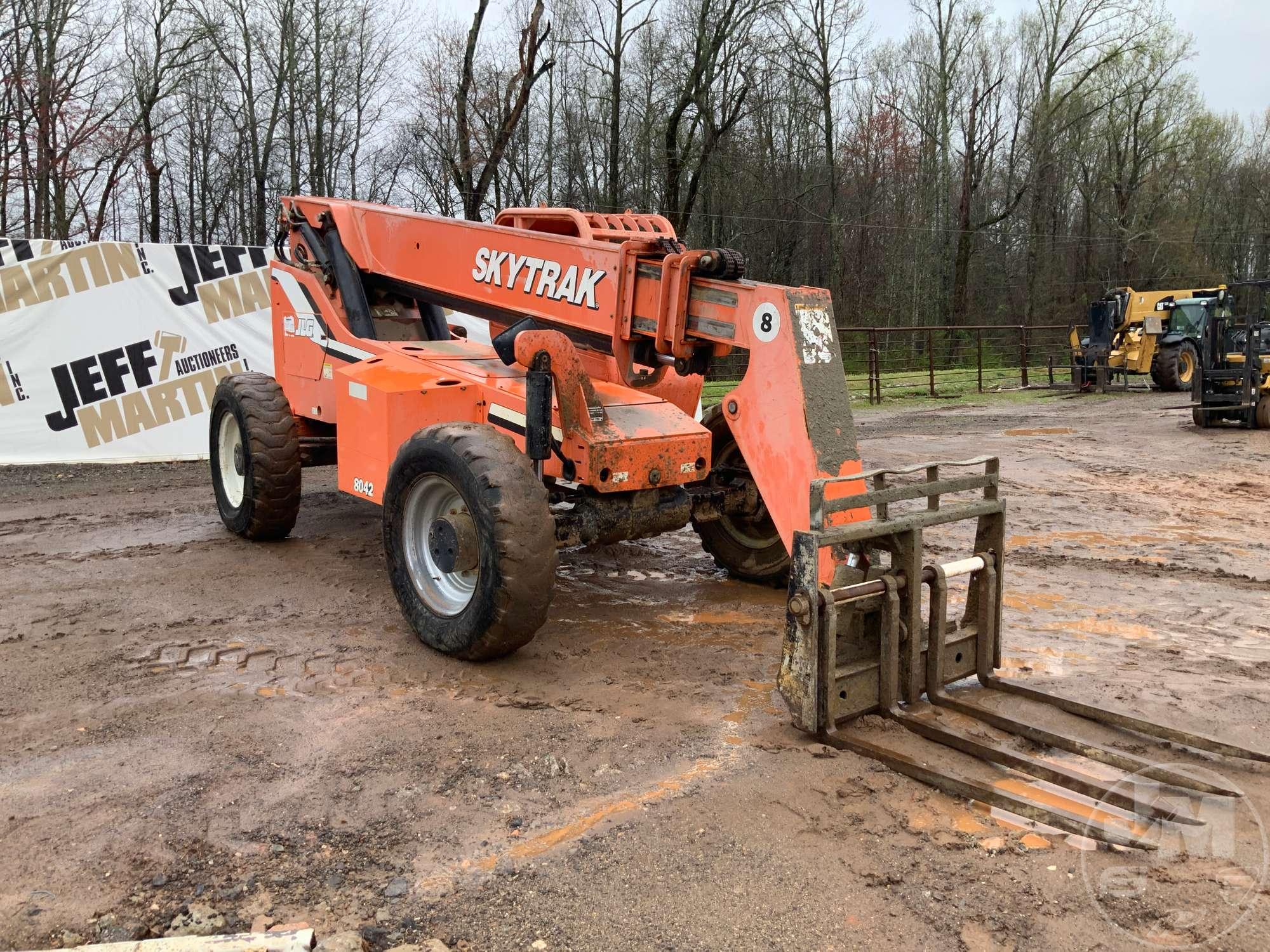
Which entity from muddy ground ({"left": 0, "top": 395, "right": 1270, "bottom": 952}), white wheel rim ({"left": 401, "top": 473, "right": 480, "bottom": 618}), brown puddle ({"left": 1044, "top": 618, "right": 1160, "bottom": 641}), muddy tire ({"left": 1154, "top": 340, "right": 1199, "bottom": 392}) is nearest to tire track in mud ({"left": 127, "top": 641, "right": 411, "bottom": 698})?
muddy ground ({"left": 0, "top": 395, "right": 1270, "bottom": 952})

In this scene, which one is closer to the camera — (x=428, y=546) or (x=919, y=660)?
(x=919, y=660)

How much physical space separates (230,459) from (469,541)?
3738 millimetres

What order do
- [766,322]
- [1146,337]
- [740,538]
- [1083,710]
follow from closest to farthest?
[1083,710] < [766,322] < [740,538] < [1146,337]

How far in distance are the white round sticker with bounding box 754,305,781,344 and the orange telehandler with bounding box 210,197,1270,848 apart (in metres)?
0.01

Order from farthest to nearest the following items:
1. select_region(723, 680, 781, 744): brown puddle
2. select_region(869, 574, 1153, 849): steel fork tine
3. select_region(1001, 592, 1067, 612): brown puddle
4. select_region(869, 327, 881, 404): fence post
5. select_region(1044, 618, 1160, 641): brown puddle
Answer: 1. select_region(869, 327, 881, 404): fence post
2. select_region(1001, 592, 1067, 612): brown puddle
3. select_region(1044, 618, 1160, 641): brown puddle
4. select_region(723, 680, 781, 744): brown puddle
5. select_region(869, 574, 1153, 849): steel fork tine

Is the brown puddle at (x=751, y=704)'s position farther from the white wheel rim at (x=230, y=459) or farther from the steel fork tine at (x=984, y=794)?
the white wheel rim at (x=230, y=459)

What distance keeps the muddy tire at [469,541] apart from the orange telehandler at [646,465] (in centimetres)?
1

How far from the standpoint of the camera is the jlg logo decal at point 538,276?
17.0 ft

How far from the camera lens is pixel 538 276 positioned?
5.43 m

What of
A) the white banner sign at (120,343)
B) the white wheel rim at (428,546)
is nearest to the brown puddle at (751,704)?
the white wheel rim at (428,546)

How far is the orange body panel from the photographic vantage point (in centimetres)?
440

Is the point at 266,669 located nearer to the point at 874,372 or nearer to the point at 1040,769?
the point at 1040,769

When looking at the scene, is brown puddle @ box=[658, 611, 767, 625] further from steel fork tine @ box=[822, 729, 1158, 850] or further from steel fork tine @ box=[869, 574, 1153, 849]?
steel fork tine @ box=[822, 729, 1158, 850]

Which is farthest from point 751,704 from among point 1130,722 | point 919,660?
point 1130,722
